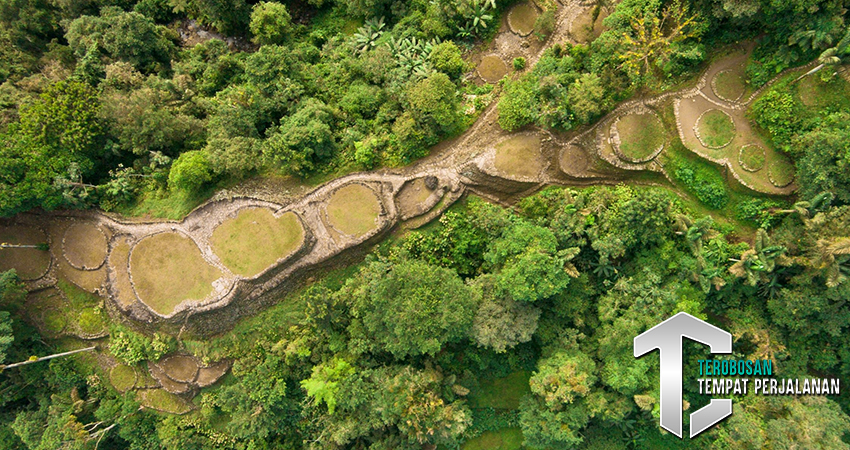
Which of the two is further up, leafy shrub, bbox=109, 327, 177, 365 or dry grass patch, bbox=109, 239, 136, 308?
dry grass patch, bbox=109, 239, 136, 308

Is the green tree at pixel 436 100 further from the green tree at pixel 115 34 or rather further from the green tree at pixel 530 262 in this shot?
the green tree at pixel 115 34

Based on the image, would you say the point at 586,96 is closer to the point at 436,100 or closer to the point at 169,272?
the point at 436,100

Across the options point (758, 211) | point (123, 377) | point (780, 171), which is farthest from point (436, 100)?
point (123, 377)

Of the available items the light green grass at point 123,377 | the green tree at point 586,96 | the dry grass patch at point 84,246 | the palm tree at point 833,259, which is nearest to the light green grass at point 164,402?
the light green grass at point 123,377

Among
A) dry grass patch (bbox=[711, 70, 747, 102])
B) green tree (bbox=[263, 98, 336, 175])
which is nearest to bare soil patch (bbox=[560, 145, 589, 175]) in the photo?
dry grass patch (bbox=[711, 70, 747, 102])

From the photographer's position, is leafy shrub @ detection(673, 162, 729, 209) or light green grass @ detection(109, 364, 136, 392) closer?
Result: leafy shrub @ detection(673, 162, 729, 209)

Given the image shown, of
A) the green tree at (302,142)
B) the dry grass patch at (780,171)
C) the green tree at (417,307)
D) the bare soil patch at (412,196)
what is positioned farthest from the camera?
the bare soil patch at (412,196)

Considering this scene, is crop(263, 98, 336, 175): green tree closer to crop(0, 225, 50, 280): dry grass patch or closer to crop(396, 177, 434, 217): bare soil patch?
crop(396, 177, 434, 217): bare soil patch
